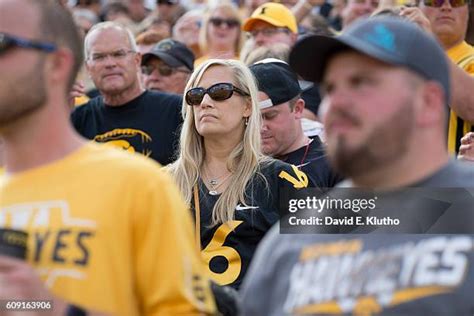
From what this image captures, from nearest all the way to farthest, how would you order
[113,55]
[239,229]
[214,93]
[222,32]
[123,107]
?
[239,229]
[214,93]
[123,107]
[113,55]
[222,32]

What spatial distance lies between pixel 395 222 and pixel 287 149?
364cm

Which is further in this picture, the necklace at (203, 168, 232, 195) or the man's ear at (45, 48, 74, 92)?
the necklace at (203, 168, 232, 195)

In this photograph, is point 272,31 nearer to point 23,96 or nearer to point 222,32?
point 222,32

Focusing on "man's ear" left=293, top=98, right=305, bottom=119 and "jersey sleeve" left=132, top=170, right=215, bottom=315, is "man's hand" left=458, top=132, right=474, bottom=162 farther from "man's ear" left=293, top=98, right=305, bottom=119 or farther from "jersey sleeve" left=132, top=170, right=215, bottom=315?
"jersey sleeve" left=132, top=170, right=215, bottom=315

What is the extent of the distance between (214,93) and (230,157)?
0.42 metres

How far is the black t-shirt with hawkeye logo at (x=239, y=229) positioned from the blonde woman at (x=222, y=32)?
14.7 ft

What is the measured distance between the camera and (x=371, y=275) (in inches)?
119

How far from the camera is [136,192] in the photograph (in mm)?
3305

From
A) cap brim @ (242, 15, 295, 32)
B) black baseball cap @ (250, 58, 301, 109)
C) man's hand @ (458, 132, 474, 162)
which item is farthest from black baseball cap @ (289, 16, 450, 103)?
cap brim @ (242, 15, 295, 32)

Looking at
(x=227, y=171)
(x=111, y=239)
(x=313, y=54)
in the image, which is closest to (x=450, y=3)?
(x=227, y=171)

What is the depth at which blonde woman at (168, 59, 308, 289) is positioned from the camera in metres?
5.71

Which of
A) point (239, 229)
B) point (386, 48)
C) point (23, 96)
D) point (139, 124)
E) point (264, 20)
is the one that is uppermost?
point (386, 48)

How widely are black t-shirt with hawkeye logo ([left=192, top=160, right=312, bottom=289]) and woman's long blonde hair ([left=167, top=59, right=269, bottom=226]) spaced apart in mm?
46

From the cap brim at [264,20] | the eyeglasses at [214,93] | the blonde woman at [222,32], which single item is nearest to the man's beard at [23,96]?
the eyeglasses at [214,93]
